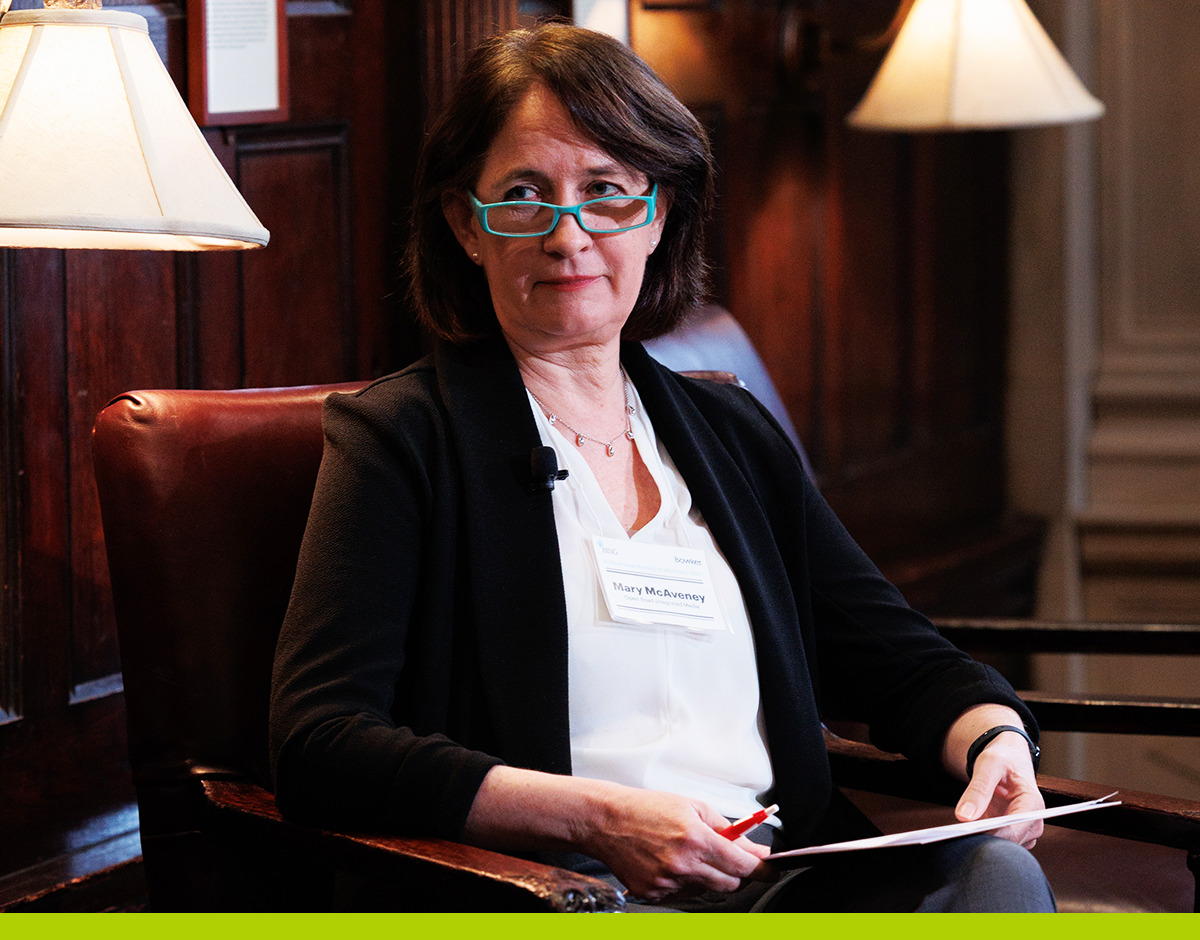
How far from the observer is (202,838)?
1.34 m

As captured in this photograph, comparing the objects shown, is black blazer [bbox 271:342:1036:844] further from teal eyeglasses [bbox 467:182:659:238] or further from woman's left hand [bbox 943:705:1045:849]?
teal eyeglasses [bbox 467:182:659:238]

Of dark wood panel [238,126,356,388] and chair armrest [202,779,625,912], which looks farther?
dark wood panel [238,126,356,388]

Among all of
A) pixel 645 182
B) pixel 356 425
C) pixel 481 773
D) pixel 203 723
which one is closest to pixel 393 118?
pixel 645 182

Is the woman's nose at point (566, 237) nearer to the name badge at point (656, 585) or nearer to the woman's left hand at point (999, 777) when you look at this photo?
the name badge at point (656, 585)

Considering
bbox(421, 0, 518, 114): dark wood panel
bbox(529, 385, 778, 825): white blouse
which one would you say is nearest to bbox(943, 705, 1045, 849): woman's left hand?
bbox(529, 385, 778, 825): white blouse

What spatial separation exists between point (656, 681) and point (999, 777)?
34 cm

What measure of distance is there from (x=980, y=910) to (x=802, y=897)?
0.17 m

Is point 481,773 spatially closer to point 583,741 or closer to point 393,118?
point 583,741

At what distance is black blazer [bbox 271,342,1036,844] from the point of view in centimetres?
116

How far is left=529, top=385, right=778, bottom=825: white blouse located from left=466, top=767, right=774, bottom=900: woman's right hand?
135 millimetres

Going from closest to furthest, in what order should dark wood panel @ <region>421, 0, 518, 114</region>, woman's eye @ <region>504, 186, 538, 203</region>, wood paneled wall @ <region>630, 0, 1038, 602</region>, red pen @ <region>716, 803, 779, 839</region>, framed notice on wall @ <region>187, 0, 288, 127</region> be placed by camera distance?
red pen @ <region>716, 803, 779, 839</region> < woman's eye @ <region>504, 186, 538, 203</region> < framed notice on wall @ <region>187, 0, 288, 127</region> < dark wood panel @ <region>421, 0, 518, 114</region> < wood paneled wall @ <region>630, 0, 1038, 602</region>

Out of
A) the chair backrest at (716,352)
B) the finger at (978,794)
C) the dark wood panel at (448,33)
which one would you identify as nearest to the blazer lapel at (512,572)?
the finger at (978,794)

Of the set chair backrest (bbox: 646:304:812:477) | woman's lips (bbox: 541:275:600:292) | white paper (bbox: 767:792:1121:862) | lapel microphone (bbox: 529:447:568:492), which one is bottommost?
white paper (bbox: 767:792:1121:862)

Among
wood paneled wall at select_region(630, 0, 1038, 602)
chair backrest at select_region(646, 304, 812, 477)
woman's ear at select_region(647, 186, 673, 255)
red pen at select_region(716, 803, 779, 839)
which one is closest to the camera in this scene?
red pen at select_region(716, 803, 779, 839)
